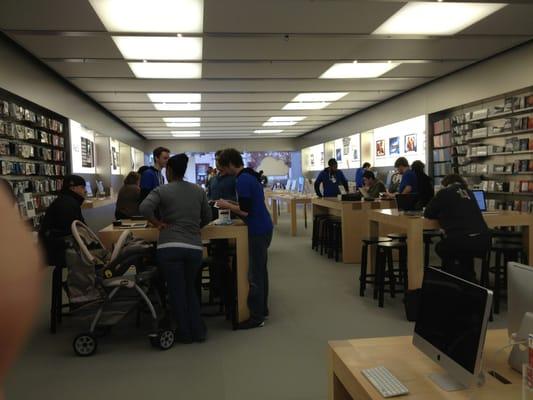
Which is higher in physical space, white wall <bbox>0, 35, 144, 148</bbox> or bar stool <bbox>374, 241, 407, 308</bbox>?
white wall <bbox>0, 35, 144, 148</bbox>

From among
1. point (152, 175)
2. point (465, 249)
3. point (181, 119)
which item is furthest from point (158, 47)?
point (181, 119)

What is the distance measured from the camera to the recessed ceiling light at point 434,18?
5007 millimetres

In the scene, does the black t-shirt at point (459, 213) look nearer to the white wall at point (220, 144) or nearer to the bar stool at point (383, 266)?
the bar stool at point (383, 266)

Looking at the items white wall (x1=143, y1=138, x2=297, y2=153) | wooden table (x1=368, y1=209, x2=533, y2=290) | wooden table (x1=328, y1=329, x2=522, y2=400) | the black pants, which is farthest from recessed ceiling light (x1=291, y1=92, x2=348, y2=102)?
white wall (x1=143, y1=138, x2=297, y2=153)

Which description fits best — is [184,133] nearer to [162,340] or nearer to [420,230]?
[420,230]

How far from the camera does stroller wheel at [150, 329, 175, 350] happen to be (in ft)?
11.8

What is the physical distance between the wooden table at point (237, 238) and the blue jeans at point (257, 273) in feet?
0.20

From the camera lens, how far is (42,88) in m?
7.09

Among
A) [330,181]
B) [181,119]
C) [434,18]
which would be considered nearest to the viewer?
[434,18]

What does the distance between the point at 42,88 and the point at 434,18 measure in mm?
5716

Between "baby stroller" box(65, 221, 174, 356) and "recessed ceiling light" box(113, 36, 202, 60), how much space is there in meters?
3.06

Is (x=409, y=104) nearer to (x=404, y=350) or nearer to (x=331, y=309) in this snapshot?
(x=331, y=309)

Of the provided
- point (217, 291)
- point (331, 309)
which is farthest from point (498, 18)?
point (217, 291)

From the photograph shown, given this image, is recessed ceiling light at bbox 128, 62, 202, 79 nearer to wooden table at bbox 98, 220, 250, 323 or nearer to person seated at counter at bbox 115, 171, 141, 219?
person seated at counter at bbox 115, 171, 141, 219
